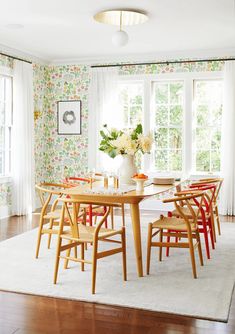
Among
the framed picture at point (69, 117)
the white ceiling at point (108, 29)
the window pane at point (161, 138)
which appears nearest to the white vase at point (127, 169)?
the white ceiling at point (108, 29)

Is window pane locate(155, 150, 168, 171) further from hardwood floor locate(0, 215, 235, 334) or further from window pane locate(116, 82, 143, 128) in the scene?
hardwood floor locate(0, 215, 235, 334)

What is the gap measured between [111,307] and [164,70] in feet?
16.8

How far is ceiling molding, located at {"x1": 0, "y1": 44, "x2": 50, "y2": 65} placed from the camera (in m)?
6.88

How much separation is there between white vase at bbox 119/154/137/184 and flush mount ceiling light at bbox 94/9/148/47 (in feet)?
4.26

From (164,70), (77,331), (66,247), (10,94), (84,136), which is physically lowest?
(77,331)

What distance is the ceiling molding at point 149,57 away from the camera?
287 inches

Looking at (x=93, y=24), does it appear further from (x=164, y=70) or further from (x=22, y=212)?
(x=22, y=212)

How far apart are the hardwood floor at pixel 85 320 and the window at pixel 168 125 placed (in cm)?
450

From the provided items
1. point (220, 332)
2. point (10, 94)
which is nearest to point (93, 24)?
A: point (10, 94)

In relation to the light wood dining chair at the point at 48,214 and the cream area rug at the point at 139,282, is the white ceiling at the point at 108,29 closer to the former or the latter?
the light wood dining chair at the point at 48,214

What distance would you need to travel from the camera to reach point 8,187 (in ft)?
23.6

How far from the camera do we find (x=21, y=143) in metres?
7.27

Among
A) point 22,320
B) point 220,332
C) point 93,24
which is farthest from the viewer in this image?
point 93,24

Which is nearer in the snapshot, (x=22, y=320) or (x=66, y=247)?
(x=22, y=320)
